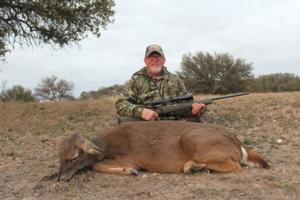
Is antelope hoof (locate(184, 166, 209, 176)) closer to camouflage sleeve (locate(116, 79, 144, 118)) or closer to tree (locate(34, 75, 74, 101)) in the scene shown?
camouflage sleeve (locate(116, 79, 144, 118))

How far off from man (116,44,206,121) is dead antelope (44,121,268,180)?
107 cm

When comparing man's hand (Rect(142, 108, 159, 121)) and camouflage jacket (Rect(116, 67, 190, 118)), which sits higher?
camouflage jacket (Rect(116, 67, 190, 118))

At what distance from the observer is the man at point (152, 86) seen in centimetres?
779

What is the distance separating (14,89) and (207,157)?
1004 inches

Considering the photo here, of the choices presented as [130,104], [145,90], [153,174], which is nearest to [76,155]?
[153,174]

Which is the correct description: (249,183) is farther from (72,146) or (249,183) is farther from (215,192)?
(72,146)

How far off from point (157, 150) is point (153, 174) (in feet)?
1.02

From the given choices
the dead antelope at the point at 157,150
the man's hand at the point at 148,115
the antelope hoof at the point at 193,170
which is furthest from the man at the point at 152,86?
the antelope hoof at the point at 193,170

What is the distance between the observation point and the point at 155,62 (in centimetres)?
794

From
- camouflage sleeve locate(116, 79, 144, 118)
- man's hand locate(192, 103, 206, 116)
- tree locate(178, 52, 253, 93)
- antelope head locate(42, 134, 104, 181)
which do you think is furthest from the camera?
tree locate(178, 52, 253, 93)

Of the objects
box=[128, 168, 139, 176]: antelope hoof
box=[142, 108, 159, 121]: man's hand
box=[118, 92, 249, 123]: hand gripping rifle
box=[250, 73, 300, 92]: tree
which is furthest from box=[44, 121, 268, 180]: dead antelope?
box=[250, 73, 300, 92]: tree

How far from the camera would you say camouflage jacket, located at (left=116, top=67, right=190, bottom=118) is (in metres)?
7.85

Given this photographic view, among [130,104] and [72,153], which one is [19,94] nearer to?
[130,104]

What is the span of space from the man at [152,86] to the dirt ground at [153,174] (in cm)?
137
